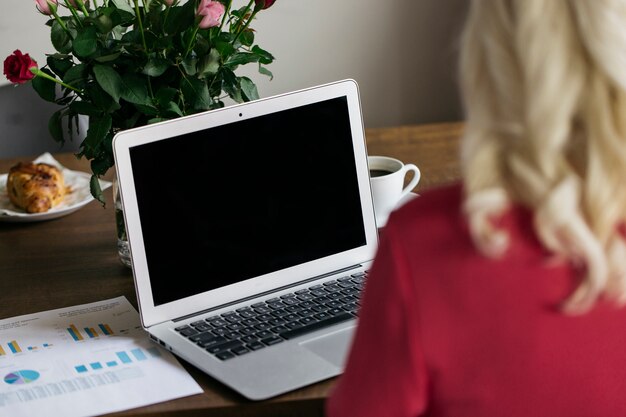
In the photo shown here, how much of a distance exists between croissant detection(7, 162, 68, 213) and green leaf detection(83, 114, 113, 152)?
344 mm

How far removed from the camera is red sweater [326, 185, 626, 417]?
75cm

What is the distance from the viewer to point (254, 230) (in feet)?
4.33

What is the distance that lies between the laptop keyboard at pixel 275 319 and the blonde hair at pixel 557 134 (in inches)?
20.1

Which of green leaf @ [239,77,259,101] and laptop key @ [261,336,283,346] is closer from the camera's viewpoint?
laptop key @ [261,336,283,346]

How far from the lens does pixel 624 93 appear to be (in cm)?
71

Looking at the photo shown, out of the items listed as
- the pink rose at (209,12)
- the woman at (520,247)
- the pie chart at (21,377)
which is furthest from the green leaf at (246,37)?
the woman at (520,247)

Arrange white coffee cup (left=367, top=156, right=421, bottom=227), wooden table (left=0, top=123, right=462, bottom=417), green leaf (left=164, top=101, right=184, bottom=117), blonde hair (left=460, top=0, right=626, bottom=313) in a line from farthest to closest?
white coffee cup (left=367, top=156, right=421, bottom=227) → green leaf (left=164, top=101, right=184, bottom=117) → wooden table (left=0, top=123, right=462, bottom=417) → blonde hair (left=460, top=0, right=626, bottom=313)

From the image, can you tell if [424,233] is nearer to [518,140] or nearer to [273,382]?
[518,140]

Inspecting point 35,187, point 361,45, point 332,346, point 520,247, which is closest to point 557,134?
point 520,247

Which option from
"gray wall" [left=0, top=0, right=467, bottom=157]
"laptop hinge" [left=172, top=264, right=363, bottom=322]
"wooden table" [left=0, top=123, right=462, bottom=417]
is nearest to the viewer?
"wooden table" [left=0, top=123, right=462, bottom=417]

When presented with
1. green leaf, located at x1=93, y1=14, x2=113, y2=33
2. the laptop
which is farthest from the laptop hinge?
green leaf, located at x1=93, y1=14, x2=113, y2=33

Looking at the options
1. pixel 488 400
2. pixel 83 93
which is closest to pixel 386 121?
pixel 83 93

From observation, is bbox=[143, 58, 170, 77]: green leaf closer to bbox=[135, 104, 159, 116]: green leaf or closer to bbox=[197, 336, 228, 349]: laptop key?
bbox=[135, 104, 159, 116]: green leaf

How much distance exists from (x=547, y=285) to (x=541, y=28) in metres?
0.20
